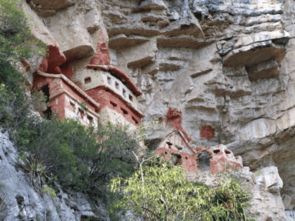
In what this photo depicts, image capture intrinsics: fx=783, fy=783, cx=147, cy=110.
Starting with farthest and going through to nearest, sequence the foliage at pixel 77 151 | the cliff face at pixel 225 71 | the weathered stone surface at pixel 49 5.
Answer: the cliff face at pixel 225 71 → the weathered stone surface at pixel 49 5 → the foliage at pixel 77 151

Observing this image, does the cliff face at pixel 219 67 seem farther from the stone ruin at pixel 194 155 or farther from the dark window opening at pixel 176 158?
the dark window opening at pixel 176 158

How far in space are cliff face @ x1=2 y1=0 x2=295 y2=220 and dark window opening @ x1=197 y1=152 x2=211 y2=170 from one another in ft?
9.52

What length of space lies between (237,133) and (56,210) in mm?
17735

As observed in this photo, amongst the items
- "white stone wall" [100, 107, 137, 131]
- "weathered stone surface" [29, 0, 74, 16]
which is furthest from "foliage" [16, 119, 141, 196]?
"weathered stone surface" [29, 0, 74, 16]

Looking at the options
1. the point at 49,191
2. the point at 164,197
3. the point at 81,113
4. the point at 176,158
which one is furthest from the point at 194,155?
the point at 49,191

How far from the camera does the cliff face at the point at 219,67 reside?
29078 millimetres

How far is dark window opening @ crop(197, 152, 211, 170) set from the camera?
2578 centimetres

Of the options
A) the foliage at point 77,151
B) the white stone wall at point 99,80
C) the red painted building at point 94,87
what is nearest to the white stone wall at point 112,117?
the red painted building at point 94,87

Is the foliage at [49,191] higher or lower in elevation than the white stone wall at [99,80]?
lower

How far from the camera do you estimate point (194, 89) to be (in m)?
30.2

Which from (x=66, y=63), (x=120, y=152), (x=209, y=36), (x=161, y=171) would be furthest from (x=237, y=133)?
(x=161, y=171)

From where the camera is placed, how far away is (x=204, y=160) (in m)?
25.9

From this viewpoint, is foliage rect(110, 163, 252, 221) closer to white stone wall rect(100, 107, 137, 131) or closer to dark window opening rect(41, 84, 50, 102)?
dark window opening rect(41, 84, 50, 102)

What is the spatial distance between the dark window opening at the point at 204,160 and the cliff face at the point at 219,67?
114 inches
